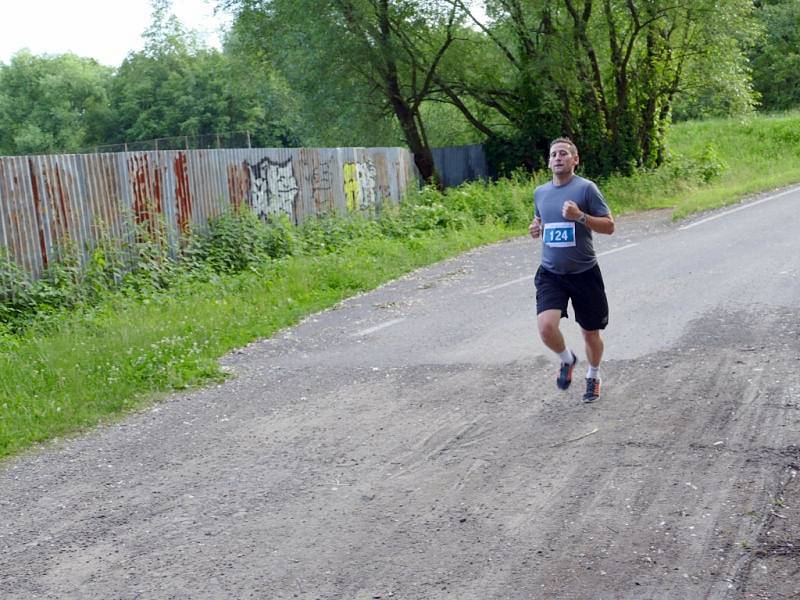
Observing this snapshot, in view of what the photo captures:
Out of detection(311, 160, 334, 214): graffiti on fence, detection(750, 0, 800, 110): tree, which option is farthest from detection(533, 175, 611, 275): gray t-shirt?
detection(750, 0, 800, 110): tree

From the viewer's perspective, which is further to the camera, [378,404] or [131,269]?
[131,269]

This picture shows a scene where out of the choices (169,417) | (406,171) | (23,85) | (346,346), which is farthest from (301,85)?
(23,85)

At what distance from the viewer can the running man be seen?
6.74 metres

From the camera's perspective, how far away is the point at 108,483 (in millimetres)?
6039

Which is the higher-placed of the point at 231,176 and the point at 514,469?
the point at 231,176

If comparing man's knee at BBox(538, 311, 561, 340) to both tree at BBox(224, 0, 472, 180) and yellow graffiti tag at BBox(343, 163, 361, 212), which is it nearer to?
yellow graffiti tag at BBox(343, 163, 361, 212)

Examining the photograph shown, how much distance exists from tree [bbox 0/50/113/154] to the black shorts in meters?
56.3

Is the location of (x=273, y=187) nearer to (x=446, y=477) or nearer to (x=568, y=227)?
(x=568, y=227)

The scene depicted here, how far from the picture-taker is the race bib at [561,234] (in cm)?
680

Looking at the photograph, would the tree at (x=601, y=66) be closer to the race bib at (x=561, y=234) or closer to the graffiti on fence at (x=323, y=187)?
the graffiti on fence at (x=323, y=187)

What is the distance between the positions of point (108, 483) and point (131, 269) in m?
7.86

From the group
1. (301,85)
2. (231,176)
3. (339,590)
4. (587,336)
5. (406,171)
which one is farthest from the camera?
(301,85)

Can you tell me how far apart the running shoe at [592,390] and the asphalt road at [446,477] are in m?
0.12

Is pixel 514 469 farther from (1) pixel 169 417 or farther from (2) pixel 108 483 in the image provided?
(1) pixel 169 417
